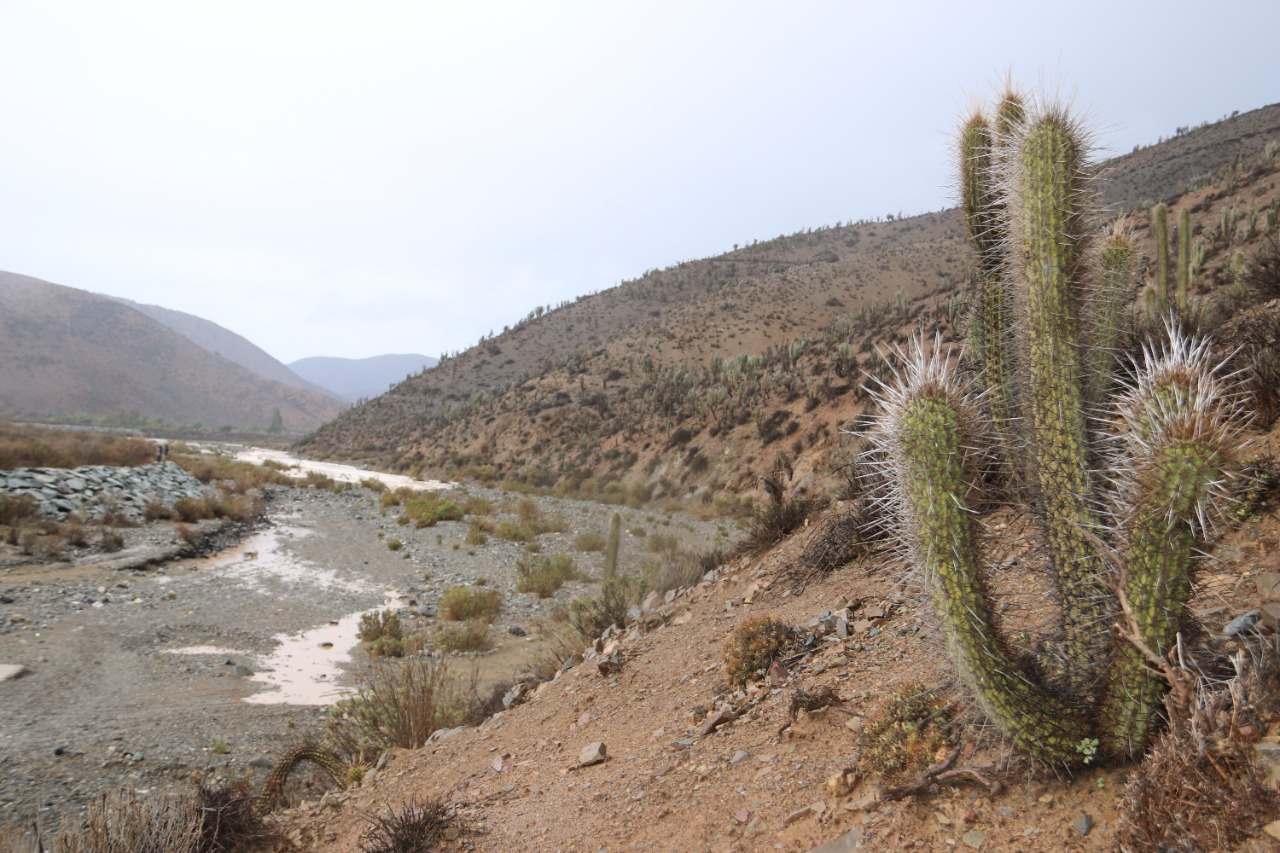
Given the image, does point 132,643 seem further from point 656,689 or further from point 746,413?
point 746,413

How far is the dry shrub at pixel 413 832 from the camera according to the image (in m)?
3.58

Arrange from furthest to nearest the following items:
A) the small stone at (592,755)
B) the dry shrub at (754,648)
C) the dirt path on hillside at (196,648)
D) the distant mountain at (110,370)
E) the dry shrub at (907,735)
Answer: the distant mountain at (110,370) < the dirt path on hillside at (196,648) < the dry shrub at (754,648) < the small stone at (592,755) < the dry shrub at (907,735)

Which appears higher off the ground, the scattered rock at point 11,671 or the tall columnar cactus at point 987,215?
the tall columnar cactus at point 987,215

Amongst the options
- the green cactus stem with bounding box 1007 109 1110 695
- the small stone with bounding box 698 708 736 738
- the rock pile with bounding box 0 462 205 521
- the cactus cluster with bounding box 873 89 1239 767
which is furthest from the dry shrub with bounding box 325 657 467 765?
the rock pile with bounding box 0 462 205 521

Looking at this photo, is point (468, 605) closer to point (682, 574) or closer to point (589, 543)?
point (682, 574)

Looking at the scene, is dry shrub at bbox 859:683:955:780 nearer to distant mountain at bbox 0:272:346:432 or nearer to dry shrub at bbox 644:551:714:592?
dry shrub at bbox 644:551:714:592

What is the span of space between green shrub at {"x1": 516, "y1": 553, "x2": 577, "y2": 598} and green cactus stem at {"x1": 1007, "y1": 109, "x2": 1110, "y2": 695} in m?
12.3

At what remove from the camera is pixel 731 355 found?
4066 centimetres

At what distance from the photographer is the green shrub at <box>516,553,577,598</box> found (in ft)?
46.1

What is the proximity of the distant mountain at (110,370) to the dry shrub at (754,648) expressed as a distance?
390 ft

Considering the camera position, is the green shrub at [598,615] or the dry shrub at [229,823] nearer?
the dry shrub at [229,823]

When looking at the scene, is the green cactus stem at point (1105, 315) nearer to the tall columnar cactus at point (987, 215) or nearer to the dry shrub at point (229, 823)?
the tall columnar cactus at point (987, 215)

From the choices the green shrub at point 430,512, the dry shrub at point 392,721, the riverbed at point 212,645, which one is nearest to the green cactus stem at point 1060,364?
the dry shrub at point 392,721

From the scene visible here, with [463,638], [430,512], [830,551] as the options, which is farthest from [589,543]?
[830,551]
